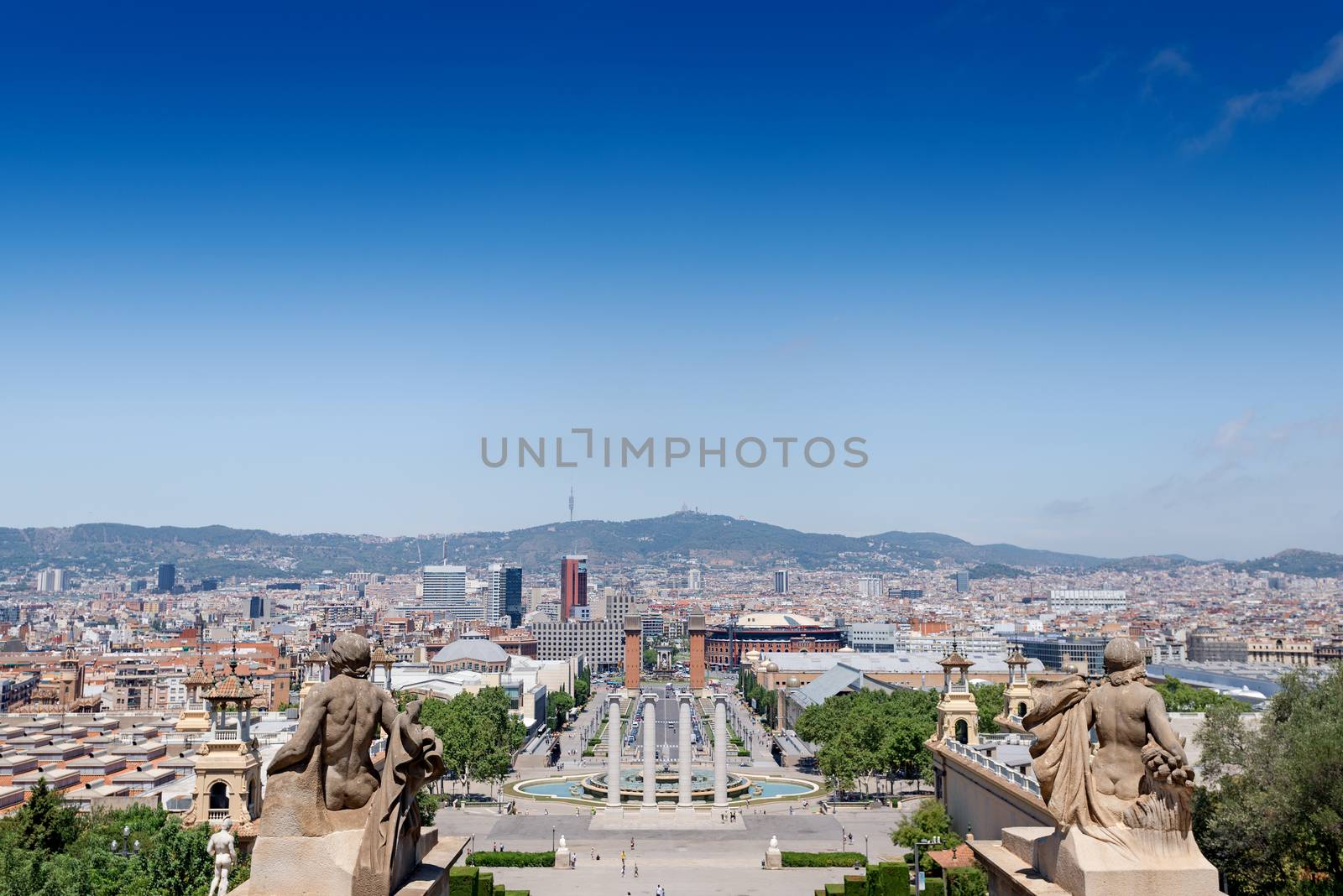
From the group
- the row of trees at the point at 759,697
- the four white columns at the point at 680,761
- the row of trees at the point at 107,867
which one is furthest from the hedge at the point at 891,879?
the row of trees at the point at 759,697

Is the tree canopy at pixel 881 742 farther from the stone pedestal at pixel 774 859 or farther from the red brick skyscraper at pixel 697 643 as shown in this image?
the red brick skyscraper at pixel 697 643

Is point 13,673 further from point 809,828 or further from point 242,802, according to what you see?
point 242,802

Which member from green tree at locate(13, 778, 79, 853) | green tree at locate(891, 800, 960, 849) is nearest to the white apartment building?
green tree at locate(891, 800, 960, 849)

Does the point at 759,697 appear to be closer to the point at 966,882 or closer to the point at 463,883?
the point at 966,882

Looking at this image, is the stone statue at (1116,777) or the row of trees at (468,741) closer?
the stone statue at (1116,777)

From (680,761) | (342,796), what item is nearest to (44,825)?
(342,796)

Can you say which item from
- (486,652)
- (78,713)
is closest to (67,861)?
(78,713)
